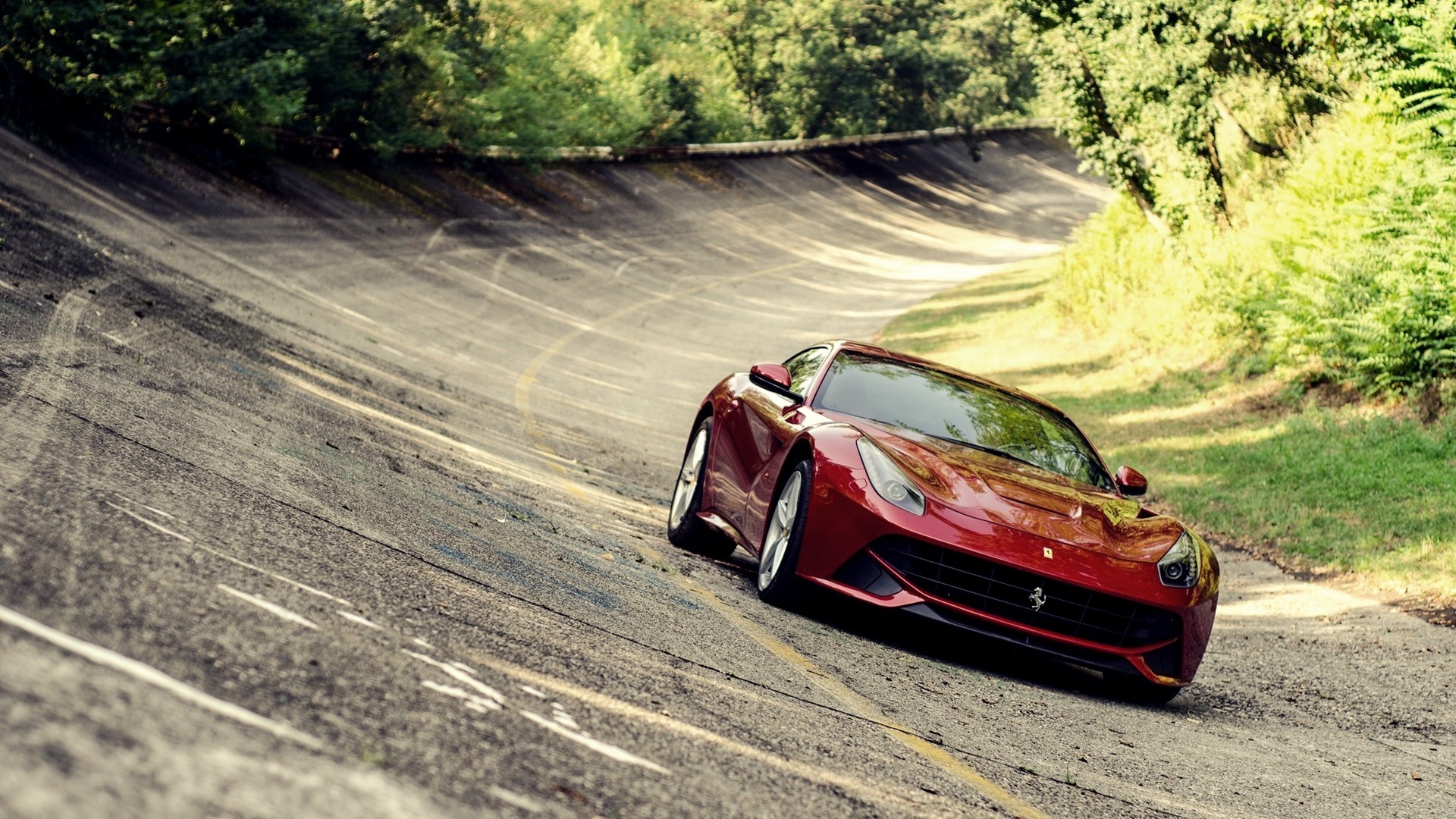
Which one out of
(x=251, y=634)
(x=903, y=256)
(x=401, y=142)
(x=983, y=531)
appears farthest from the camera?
(x=903, y=256)

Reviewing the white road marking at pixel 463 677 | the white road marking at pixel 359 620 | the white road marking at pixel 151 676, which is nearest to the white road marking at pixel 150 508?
the white road marking at pixel 359 620

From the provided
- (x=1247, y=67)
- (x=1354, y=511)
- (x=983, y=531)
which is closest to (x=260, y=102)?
(x=1247, y=67)

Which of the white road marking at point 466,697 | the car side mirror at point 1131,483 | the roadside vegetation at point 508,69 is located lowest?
the white road marking at point 466,697

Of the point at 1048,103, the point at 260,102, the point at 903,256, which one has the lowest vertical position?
the point at 903,256

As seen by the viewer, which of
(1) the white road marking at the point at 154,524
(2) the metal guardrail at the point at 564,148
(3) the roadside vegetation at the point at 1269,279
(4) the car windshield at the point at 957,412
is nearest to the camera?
(1) the white road marking at the point at 154,524

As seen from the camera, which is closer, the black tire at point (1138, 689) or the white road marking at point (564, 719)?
the white road marking at point (564, 719)

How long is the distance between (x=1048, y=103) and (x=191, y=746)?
90.2 feet

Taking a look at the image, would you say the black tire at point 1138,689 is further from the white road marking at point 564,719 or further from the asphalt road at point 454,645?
the white road marking at point 564,719

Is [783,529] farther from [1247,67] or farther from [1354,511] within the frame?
[1247,67]

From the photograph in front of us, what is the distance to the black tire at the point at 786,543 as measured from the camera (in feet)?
23.6

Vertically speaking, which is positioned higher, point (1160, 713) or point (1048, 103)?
point (1048, 103)

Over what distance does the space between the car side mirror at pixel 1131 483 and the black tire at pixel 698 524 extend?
7.91 ft

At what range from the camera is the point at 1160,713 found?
22.7 feet

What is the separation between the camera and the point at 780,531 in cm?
754
